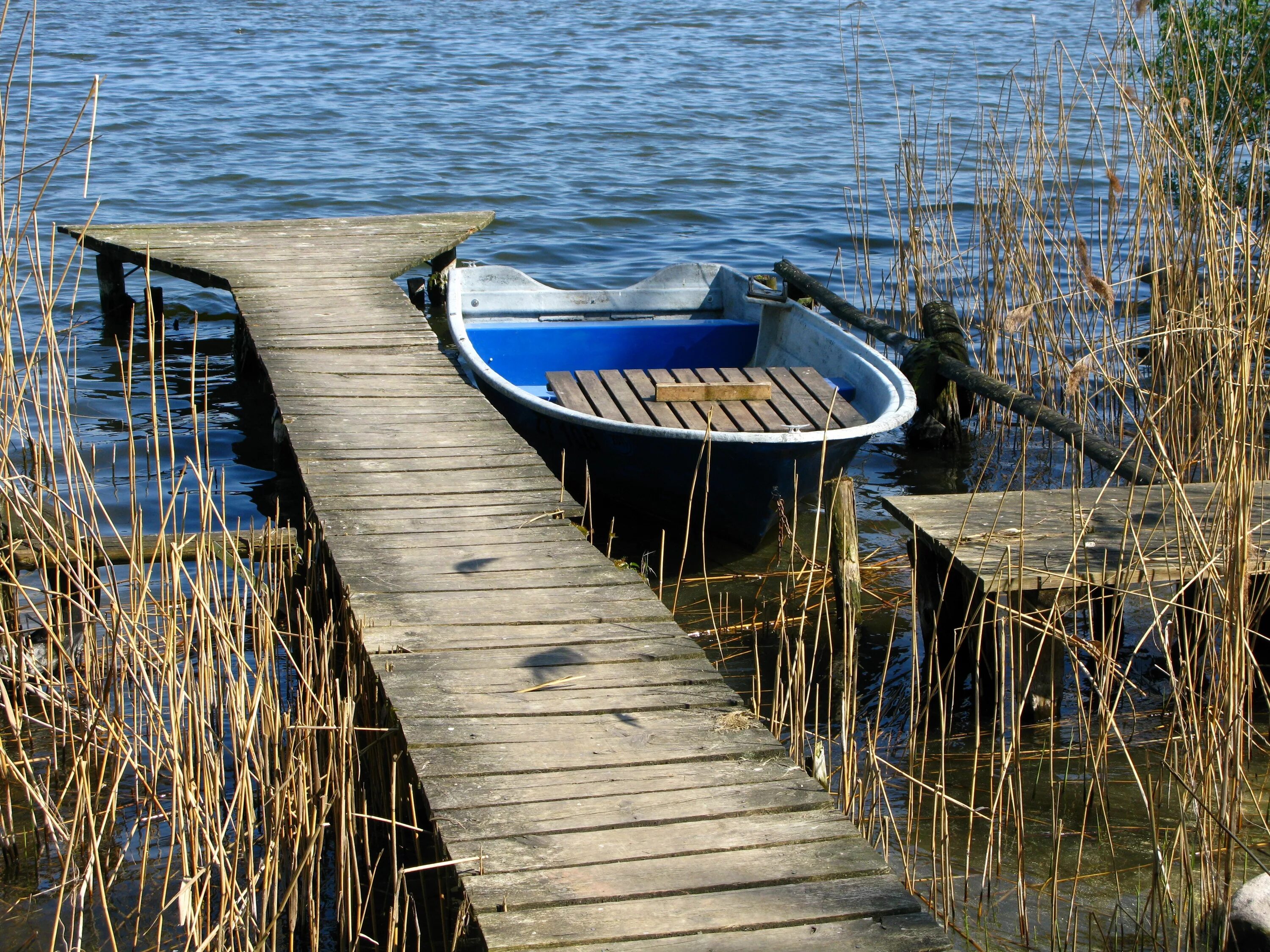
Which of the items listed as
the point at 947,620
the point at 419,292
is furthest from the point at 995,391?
the point at 419,292

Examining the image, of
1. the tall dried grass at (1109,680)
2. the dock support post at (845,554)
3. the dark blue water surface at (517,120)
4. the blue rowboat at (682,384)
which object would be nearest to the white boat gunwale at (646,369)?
the blue rowboat at (682,384)

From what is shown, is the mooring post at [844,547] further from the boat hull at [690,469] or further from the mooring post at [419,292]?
the mooring post at [419,292]

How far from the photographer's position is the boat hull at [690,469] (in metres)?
5.75

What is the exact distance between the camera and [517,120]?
16.7m

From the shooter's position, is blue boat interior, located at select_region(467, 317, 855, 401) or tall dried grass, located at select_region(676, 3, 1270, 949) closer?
tall dried grass, located at select_region(676, 3, 1270, 949)

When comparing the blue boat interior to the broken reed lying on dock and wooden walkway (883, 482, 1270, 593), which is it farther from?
wooden walkway (883, 482, 1270, 593)

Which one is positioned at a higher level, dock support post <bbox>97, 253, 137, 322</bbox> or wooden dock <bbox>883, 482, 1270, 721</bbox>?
dock support post <bbox>97, 253, 137, 322</bbox>

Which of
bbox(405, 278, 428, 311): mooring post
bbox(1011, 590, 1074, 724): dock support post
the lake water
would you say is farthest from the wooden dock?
bbox(405, 278, 428, 311): mooring post

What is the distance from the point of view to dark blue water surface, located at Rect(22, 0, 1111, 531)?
39.7 ft

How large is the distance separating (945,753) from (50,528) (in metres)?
2.91

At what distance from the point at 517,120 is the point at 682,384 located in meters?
11.1

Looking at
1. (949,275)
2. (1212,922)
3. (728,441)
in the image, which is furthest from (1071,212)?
(1212,922)

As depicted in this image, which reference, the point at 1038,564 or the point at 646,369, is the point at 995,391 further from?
the point at 1038,564

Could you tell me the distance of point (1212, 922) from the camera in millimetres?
3312
